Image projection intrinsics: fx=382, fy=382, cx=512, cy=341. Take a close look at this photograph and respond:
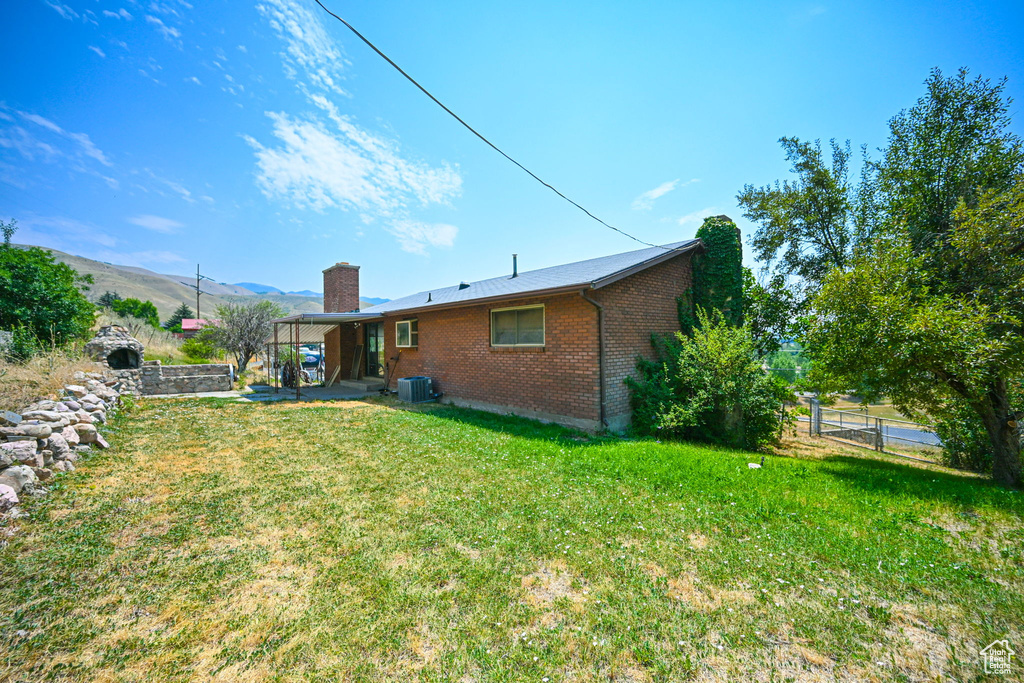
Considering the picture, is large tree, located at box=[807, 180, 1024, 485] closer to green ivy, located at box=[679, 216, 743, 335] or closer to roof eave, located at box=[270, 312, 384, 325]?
green ivy, located at box=[679, 216, 743, 335]

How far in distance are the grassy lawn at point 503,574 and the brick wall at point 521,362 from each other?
8.87ft

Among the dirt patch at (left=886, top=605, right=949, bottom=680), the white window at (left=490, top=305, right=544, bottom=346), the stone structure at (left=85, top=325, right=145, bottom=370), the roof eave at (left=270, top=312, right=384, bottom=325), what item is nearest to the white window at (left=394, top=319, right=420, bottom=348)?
the roof eave at (left=270, top=312, right=384, bottom=325)

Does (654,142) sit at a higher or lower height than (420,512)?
higher

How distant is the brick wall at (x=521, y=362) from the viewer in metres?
7.96

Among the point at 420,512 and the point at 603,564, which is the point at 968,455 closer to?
the point at 603,564

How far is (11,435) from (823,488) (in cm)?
997

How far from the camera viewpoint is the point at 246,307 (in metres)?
21.8

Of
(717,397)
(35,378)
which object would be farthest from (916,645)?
(35,378)

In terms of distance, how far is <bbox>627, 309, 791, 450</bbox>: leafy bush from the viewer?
7984 mm

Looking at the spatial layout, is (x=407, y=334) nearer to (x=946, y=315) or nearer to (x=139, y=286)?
(x=946, y=315)

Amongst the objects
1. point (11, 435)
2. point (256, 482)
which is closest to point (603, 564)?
Answer: point (256, 482)

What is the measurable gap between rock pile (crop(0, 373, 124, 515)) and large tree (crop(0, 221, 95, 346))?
5.18 meters

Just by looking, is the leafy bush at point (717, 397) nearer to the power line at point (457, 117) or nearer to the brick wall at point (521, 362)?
the brick wall at point (521, 362)

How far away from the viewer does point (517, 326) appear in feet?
30.8
